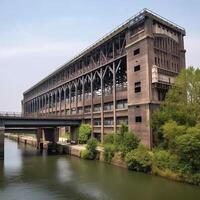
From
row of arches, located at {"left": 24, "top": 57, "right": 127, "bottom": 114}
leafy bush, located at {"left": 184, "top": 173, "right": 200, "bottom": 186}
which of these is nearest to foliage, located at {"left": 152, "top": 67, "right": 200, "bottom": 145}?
leafy bush, located at {"left": 184, "top": 173, "right": 200, "bottom": 186}

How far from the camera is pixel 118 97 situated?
Result: 183 ft

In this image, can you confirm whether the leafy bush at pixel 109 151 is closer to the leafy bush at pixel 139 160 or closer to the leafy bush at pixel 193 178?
the leafy bush at pixel 139 160

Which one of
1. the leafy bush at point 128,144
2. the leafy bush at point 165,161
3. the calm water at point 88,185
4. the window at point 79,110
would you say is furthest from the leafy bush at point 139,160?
the window at point 79,110

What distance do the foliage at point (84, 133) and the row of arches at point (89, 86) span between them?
830cm

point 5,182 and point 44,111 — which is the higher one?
point 44,111

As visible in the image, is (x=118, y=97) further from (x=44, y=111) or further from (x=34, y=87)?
(x=34, y=87)

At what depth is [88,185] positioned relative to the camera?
29797mm

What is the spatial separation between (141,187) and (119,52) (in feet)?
113

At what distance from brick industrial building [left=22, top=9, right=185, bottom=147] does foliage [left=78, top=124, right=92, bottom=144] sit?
4.99 ft

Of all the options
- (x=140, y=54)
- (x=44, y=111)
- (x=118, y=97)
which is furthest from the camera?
(x=44, y=111)

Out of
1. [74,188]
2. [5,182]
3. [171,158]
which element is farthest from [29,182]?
[171,158]

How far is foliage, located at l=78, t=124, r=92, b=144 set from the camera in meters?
63.6

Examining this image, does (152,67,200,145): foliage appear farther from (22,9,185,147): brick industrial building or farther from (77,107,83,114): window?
(77,107,83,114): window

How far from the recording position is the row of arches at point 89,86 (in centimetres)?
6099
